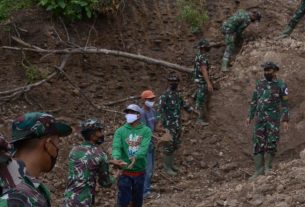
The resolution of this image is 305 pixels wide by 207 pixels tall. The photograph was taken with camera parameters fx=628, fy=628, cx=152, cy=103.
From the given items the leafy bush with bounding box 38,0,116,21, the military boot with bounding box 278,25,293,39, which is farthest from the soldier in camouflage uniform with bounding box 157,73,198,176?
the leafy bush with bounding box 38,0,116,21

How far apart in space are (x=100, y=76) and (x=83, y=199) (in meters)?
6.00

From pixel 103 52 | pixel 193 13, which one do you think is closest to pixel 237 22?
pixel 193 13

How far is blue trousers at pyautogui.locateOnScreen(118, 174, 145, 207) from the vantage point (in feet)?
22.0

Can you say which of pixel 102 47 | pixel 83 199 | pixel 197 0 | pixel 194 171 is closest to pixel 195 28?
pixel 197 0

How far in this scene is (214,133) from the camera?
10.1 meters

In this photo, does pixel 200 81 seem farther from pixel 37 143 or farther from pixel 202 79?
pixel 37 143

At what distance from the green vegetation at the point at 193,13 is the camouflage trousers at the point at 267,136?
176 inches

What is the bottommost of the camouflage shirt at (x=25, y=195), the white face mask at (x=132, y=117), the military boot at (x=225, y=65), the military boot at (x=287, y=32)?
the camouflage shirt at (x=25, y=195)

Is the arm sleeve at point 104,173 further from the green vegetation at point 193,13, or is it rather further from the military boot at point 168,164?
the green vegetation at point 193,13

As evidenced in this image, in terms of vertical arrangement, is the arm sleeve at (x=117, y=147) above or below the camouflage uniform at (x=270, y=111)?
below

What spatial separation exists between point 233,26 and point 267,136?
142 inches

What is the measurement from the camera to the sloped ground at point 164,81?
893 centimetres

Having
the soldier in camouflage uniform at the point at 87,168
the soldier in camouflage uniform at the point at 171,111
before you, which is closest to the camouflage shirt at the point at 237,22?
the soldier in camouflage uniform at the point at 171,111

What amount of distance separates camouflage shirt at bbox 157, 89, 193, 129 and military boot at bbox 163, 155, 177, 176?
1.75ft
